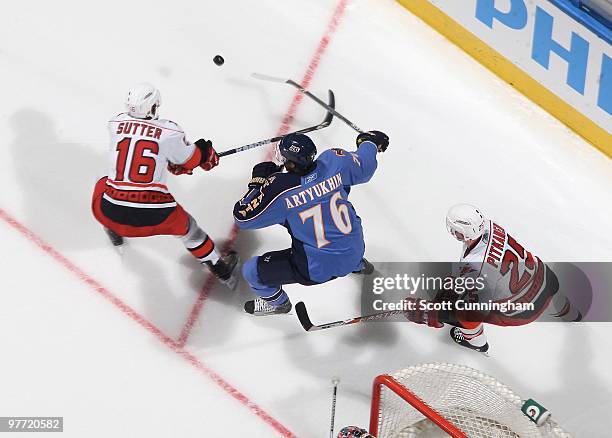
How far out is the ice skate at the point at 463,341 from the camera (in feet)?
12.5

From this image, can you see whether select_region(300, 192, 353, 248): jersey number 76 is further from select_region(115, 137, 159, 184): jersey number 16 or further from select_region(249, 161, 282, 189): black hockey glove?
select_region(115, 137, 159, 184): jersey number 16

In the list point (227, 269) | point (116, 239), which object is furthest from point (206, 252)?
point (116, 239)

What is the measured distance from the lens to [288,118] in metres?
4.29

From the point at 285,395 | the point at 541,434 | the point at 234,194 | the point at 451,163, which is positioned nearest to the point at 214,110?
the point at 234,194

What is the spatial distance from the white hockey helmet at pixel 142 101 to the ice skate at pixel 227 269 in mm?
804

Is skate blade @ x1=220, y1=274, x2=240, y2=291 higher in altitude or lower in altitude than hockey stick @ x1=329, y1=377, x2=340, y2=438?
higher

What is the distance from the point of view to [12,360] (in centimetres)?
373

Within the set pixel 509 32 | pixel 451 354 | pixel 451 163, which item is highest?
pixel 509 32

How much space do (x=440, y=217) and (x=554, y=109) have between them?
860mm

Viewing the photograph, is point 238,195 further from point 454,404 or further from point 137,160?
point 454,404

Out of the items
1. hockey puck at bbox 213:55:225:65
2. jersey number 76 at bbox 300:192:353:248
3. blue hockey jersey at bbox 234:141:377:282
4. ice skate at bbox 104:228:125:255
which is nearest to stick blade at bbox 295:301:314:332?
blue hockey jersey at bbox 234:141:377:282

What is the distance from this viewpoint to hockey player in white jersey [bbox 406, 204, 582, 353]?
3244 millimetres

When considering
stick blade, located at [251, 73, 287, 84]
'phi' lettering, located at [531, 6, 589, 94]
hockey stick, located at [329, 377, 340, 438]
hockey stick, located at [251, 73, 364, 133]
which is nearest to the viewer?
hockey stick, located at [329, 377, 340, 438]

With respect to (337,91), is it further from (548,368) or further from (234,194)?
(548,368)
